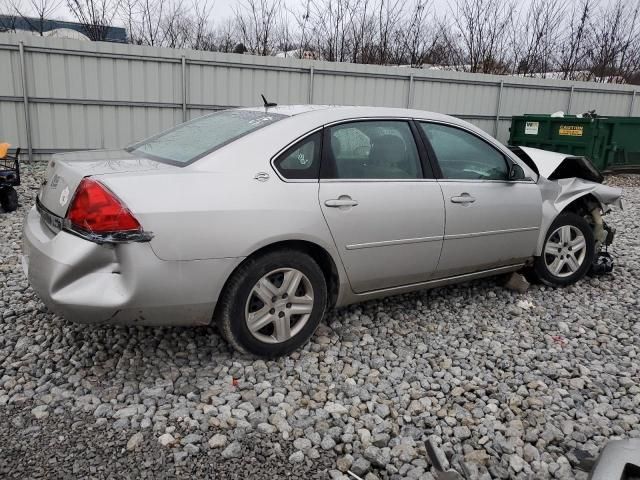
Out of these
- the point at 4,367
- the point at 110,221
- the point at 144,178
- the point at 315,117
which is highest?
the point at 315,117

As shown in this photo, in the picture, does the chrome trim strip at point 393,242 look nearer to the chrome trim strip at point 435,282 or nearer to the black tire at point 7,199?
the chrome trim strip at point 435,282

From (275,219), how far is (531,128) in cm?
1104

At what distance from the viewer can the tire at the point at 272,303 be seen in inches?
118

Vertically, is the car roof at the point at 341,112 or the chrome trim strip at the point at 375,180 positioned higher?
the car roof at the point at 341,112

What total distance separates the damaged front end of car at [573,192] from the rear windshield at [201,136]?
236cm

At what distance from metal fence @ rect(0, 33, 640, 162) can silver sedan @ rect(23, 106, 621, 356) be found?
22.6 ft

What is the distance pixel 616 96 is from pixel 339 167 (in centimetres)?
1493

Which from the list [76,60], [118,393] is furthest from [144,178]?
[76,60]

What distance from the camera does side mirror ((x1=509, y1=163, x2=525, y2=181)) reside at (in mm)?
4160

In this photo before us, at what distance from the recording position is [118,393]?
2.91 metres

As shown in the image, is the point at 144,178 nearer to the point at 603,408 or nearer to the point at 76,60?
the point at 603,408

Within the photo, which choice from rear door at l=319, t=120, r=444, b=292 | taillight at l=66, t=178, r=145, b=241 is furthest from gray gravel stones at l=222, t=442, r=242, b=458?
rear door at l=319, t=120, r=444, b=292

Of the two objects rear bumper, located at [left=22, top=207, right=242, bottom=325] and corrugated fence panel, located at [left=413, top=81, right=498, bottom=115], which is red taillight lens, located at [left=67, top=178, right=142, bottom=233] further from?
corrugated fence panel, located at [left=413, top=81, right=498, bottom=115]

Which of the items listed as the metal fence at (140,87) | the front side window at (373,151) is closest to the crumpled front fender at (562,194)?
the front side window at (373,151)
